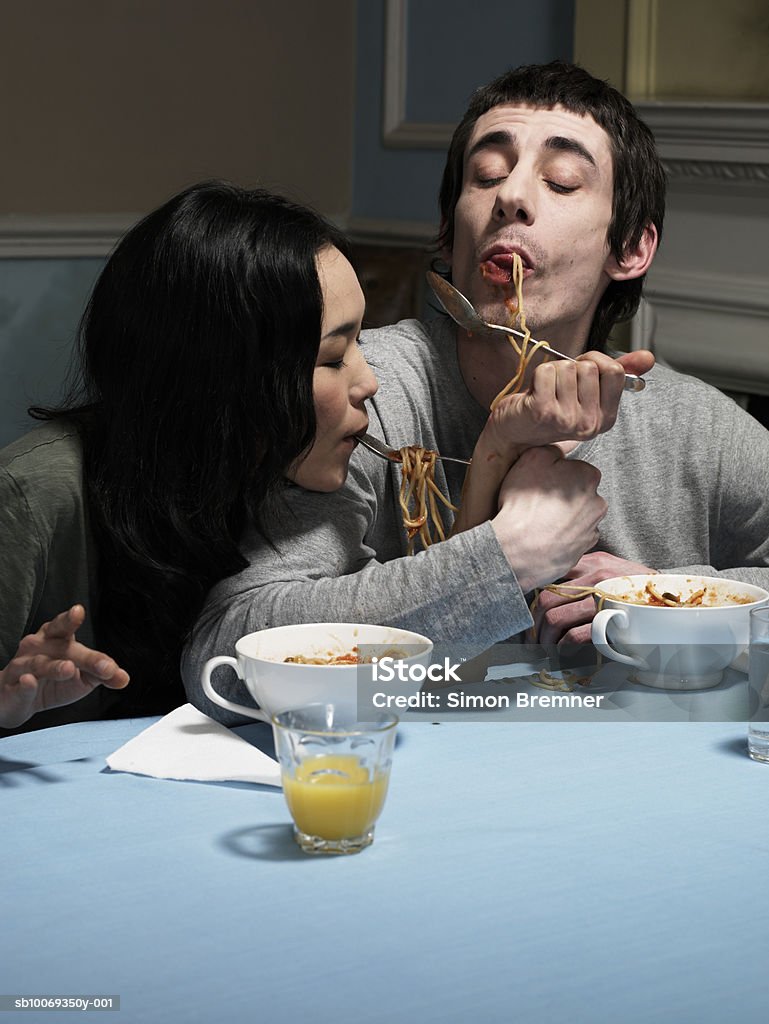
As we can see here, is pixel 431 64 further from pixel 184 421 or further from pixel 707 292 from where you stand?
pixel 184 421

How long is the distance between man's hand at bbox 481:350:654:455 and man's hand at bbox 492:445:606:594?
33 mm

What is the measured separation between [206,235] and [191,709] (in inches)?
18.7

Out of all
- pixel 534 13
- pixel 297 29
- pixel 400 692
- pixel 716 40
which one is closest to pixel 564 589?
pixel 400 692

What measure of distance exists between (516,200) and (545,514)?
0.50 metres

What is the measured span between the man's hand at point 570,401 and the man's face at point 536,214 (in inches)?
12.1

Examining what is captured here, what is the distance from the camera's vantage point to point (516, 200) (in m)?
1.57

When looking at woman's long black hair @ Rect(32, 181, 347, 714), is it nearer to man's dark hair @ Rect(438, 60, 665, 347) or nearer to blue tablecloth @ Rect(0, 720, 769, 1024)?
blue tablecloth @ Rect(0, 720, 769, 1024)

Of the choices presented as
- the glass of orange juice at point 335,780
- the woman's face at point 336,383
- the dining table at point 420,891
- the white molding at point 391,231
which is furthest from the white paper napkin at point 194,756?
the white molding at point 391,231

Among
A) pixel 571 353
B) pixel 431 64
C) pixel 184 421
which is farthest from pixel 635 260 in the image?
pixel 431 64

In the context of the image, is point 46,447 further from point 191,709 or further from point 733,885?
point 733,885

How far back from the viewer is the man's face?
1.58 m

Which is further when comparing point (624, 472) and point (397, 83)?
point (397, 83)

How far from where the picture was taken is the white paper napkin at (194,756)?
1.00m

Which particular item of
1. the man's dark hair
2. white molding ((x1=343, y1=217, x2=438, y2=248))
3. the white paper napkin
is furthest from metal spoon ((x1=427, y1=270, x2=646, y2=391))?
white molding ((x1=343, y1=217, x2=438, y2=248))
